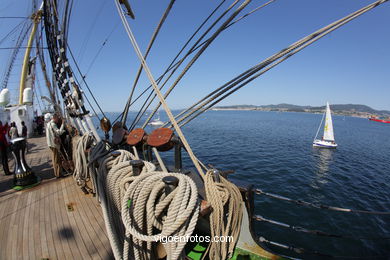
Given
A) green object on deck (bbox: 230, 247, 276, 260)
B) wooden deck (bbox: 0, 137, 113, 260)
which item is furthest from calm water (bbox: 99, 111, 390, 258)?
wooden deck (bbox: 0, 137, 113, 260)

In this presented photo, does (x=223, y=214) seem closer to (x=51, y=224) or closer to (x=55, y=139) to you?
(x=51, y=224)

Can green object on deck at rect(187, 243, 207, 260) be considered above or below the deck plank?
above

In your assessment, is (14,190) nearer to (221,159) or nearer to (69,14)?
(69,14)

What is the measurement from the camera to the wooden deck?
2.40 meters

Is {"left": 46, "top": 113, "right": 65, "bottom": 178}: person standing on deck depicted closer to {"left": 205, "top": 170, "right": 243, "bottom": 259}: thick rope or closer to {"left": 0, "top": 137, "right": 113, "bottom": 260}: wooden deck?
{"left": 0, "top": 137, "right": 113, "bottom": 260}: wooden deck

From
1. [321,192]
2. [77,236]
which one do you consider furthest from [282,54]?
[321,192]

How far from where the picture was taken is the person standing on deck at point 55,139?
4455 mm

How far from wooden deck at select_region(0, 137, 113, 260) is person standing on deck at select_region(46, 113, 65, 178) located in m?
0.55

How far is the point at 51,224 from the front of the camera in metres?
2.98

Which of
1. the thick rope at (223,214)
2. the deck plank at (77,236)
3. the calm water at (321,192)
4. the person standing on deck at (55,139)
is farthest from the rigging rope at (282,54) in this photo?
the calm water at (321,192)

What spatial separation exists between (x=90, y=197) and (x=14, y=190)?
7.10 ft

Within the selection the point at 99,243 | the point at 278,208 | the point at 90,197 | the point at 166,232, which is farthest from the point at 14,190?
the point at 278,208

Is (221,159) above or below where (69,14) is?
below

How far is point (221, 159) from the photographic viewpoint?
55.0ft
